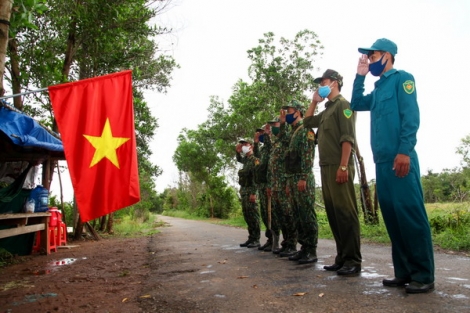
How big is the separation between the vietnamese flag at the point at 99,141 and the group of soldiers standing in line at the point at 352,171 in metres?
2.09

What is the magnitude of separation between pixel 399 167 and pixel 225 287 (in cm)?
185

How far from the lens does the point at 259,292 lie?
3.04 metres

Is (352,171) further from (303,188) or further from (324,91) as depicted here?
Answer: (324,91)

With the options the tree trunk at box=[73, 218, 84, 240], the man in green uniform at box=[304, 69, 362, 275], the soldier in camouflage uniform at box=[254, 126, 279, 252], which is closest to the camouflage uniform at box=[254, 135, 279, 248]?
the soldier in camouflage uniform at box=[254, 126, 279, 252]

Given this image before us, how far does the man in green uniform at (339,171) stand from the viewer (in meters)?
3.65

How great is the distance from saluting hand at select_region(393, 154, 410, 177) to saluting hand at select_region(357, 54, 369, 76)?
99 cm

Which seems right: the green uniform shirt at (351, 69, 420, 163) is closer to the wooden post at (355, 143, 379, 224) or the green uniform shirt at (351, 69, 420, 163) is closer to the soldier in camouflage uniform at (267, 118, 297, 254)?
the soldier in camouflage uniform at (267, 118, 297, 254)

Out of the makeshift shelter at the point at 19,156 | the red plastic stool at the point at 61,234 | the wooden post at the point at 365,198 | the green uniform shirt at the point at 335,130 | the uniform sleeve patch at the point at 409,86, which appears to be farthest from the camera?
the wooden post at the point at 365,198

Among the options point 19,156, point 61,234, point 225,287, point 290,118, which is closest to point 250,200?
point 290,118

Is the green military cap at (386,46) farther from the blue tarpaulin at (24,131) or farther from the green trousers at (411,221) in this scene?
the blue tarpaulin at (24,131)

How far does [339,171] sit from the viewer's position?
147 inches

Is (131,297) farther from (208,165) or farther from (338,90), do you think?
(208,165)

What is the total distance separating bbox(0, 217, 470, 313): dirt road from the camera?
8.48 feet

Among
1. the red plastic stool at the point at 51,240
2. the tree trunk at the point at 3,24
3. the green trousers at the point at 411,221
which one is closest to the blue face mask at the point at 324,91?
the green trousers at the point at 411,221
